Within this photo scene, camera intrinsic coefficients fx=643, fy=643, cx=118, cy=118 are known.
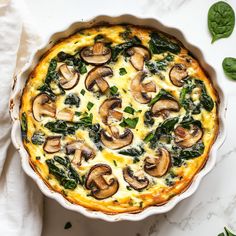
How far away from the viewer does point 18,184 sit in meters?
3.36

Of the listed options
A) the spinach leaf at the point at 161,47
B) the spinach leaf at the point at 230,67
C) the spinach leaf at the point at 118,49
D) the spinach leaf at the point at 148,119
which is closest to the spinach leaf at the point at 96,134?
the spinach leaf at the point at 148,119

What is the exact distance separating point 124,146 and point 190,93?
1.42 feet

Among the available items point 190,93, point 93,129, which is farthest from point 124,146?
point 190,93

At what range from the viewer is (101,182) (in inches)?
122

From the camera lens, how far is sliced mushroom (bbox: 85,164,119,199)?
3.11 metres

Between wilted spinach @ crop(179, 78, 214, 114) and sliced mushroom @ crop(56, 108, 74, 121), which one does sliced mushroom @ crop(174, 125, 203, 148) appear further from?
sliced mushroom @ crop(56, 108, 74, 121)

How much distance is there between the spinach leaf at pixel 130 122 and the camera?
3.21 meters

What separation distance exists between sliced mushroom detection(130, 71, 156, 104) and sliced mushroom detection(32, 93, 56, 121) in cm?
41

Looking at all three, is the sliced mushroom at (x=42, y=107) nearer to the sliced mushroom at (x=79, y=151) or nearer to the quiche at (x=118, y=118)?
the quiche at (x=118, y=118)

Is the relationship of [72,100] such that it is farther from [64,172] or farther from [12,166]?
[12,166]

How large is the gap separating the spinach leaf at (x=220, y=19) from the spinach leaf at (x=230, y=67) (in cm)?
14

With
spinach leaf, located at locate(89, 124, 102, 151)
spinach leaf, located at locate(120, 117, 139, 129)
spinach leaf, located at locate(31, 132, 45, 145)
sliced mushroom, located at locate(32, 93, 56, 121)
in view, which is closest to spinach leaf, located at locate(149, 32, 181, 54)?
spinach leaf, located at locate(120, 117, 139, 129)

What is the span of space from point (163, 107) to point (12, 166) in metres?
0.85

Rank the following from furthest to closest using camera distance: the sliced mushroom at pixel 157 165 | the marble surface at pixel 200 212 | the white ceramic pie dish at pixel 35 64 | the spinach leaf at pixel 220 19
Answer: the spinach leaf at pixel 220 19
the marble surface at pixel 200 212
the sliced mushroom at pixel 157 165
the white ceramic pie dish at pixel 35 64
